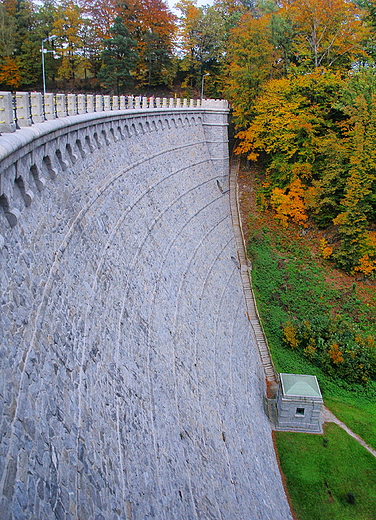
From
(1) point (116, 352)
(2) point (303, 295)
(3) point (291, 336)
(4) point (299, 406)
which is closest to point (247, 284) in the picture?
(2) point (303, 295)

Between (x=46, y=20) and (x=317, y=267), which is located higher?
(x=46, y=20)

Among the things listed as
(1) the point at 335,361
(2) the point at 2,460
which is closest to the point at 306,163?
(1) the point at 335,361

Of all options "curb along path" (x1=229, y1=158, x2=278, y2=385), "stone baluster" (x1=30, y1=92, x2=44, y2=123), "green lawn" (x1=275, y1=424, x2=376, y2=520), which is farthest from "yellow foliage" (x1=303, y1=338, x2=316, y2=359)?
"stone baluster" (x1=30, y1=92, x2=44, y2=123)

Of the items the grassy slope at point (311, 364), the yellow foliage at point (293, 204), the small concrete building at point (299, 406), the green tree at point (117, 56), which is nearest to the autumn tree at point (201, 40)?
the green tree at point (117, 56)

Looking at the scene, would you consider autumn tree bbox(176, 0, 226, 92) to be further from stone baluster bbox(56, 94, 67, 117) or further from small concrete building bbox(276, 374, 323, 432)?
stone baluster bbox(56, 94, 67, 117)

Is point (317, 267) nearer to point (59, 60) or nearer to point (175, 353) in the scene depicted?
point (175, 353)

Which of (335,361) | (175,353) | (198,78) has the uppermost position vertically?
(198,78)
